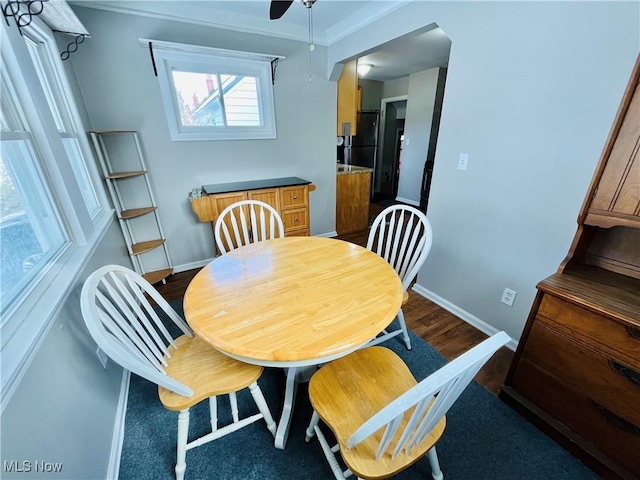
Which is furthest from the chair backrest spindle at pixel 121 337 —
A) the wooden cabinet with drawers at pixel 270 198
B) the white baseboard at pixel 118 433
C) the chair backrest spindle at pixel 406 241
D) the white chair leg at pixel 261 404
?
the wooden cabinet with drawers at pixel 270 198

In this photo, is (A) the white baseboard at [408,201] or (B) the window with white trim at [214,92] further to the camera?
(A) the white baseboard at [408,201]

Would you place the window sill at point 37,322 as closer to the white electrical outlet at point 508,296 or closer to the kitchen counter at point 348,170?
the white electrical outlet at point 508,296

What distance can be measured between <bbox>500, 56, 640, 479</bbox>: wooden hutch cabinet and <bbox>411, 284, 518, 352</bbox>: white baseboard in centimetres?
58

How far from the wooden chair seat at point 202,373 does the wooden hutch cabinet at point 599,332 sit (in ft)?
4.28

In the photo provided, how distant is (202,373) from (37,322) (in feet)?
1.86

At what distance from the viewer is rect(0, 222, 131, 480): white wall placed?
0.69m

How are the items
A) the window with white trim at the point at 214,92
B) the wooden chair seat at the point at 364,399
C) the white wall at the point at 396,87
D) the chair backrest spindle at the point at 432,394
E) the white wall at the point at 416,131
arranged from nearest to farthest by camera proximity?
the chair backrest spindle at the point at 432,394 < the wooden chair seat at the point at 364,399 < the window with white trim at the point at 214,92 < the white wall at the point at 416,131 < the white wall at the point at 396,87

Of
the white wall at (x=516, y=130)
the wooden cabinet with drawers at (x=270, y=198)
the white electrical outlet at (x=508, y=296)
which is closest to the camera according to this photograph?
the white wall at (x=516, y=130)

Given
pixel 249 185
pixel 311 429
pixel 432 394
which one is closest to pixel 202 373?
pixel 311 429

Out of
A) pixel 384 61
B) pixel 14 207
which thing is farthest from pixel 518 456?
pixel 384 61

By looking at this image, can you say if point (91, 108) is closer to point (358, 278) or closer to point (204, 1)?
point (204, 1)

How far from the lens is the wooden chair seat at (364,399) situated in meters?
0.77

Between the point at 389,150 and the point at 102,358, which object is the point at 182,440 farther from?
the point at 389,150

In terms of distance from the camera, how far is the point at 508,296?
1725 mm
